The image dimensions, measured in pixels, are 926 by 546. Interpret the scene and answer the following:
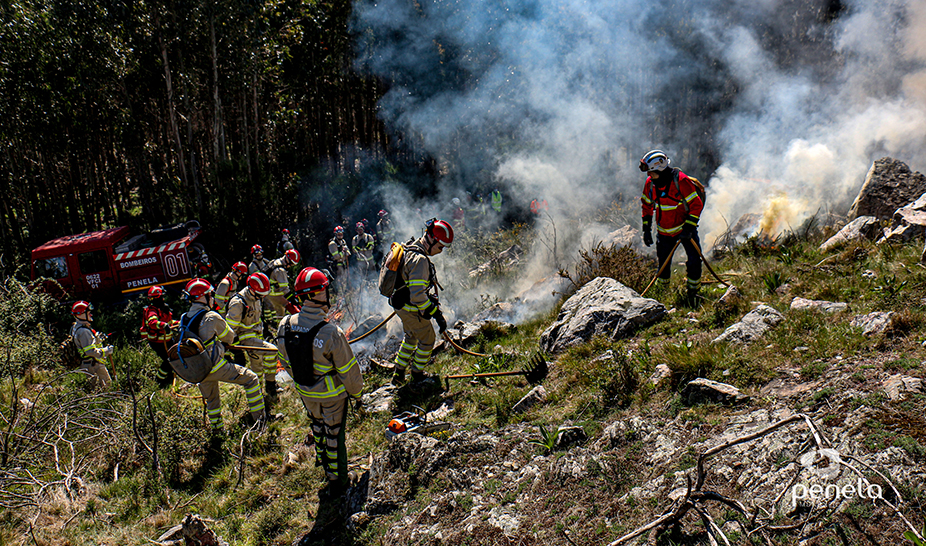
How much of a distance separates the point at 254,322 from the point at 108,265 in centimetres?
811

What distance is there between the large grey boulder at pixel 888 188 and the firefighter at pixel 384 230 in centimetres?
1028

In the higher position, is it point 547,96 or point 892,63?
point 547,96

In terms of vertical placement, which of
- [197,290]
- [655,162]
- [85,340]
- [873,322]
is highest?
[655,162]

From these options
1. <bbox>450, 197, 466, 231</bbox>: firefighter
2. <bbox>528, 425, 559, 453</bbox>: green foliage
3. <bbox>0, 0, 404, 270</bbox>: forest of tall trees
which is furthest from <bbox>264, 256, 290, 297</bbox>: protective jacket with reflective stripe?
<bbox>0, 0, 404, 270</bbox>: forest of tall trees

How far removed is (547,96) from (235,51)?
9.61m

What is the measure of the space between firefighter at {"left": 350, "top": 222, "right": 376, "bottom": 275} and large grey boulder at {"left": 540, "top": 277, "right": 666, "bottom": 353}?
779 centimetres

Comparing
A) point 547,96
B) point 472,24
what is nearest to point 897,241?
point 547,96

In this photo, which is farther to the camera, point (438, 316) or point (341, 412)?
point (438, 316)

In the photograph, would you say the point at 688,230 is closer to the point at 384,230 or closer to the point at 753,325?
the point at 753,325

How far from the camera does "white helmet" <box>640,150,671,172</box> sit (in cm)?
591

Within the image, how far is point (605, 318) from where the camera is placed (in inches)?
234

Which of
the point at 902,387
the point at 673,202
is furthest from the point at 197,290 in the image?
the point at 902,387

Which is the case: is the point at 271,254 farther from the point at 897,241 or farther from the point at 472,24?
the point at 897,241

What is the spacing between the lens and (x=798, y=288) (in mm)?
5688
